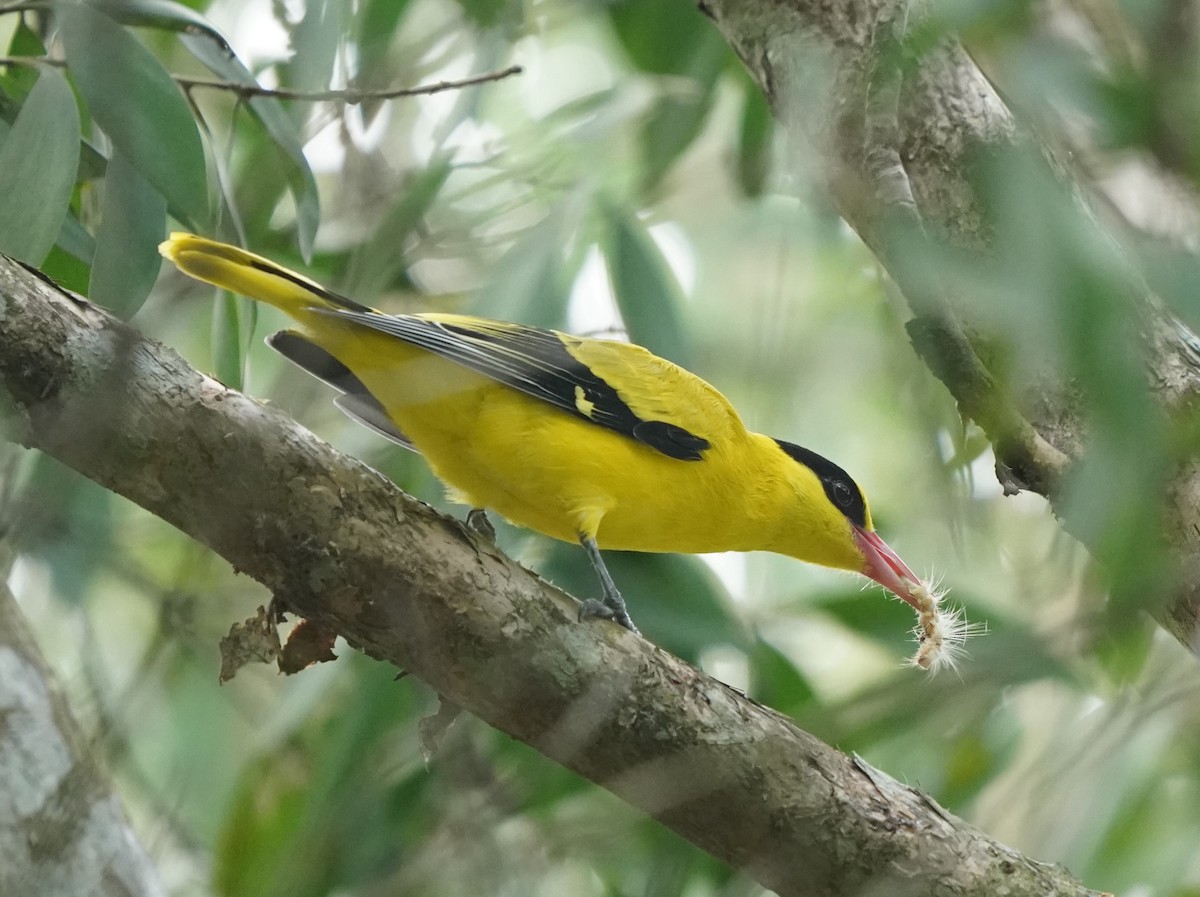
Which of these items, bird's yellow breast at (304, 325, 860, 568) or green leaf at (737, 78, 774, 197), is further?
green leaf at (737, 78, 774, 197)

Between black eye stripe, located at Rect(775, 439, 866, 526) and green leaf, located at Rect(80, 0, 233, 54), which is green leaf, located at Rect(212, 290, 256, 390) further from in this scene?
black eye stripe, located at Rect(775, 439, 866, 526)

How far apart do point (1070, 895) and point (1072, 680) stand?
82cm

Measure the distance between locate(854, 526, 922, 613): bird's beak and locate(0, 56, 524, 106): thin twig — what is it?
65.1 inches

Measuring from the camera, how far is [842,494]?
3.59m

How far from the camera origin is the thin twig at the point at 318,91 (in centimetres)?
230

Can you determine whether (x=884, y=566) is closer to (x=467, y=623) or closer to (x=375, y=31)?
(x=467, y=623)

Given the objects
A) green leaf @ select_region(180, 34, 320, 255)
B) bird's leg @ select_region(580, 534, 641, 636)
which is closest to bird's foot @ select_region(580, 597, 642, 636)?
bird's leg @ select_region(580, 534, 641, 636)

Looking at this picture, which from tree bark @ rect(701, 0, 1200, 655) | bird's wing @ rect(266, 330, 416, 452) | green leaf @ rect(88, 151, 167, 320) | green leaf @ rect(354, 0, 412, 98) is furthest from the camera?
bird's wing @ rect(266, 330, 416, 452)

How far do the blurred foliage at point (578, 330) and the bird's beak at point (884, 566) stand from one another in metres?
0.07

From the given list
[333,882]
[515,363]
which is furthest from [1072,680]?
[515,363]

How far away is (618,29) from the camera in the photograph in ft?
11.1

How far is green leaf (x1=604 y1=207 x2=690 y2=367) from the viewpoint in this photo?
3299mm

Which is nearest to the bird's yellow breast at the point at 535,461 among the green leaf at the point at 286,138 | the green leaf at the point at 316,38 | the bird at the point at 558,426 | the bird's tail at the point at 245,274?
the bird at the point at 558,426

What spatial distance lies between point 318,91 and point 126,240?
444mm
